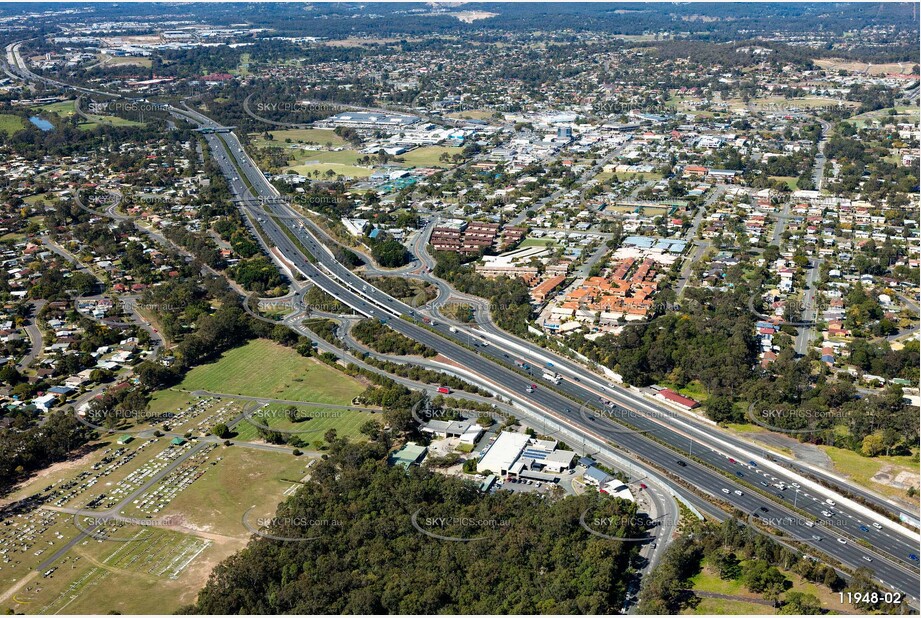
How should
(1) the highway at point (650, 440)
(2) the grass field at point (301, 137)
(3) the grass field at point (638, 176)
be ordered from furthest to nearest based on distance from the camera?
(2) the grass field at point (301, 137)
(3) the grass field at point (638, 176)
(1) the highway at point (650, 440)

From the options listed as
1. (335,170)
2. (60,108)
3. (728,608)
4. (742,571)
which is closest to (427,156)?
(335,170)

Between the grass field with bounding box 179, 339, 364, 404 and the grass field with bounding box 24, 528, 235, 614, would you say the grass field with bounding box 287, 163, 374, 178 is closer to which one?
the grass field with bounding box 179, 339, 364, 404

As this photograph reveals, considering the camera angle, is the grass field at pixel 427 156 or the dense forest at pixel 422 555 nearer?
the dense forest at pixel 422 555

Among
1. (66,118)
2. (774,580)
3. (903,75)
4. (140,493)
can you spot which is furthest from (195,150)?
(903,75)

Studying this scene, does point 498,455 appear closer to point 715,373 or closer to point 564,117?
point 715,373

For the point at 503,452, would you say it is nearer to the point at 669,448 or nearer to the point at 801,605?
the point at 669,448

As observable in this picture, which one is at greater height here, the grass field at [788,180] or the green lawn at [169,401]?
the grass field at [788,180]

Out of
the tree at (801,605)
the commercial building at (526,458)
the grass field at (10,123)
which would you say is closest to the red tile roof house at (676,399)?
the commercial building at (526,458)

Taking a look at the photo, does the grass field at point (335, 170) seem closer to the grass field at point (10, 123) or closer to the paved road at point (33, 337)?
the paved road at point (33, 337)
